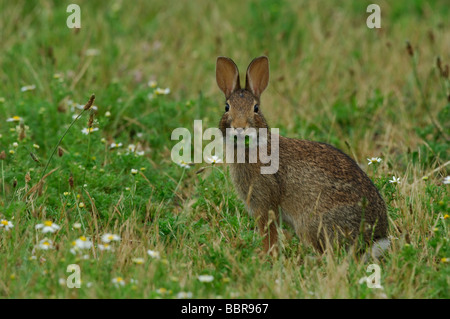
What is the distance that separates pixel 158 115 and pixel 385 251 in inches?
109

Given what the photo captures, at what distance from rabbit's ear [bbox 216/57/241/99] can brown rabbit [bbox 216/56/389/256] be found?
11 mm

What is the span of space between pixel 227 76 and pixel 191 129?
137 cm

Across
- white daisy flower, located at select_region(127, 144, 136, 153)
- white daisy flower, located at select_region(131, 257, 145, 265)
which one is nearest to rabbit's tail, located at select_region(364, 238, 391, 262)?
white daisy flower, located at select_region(131, 257, 145, 265)

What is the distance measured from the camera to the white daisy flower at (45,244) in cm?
421

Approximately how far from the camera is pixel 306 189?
195 inches

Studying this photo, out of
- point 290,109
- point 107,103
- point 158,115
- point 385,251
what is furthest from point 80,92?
point 385,251

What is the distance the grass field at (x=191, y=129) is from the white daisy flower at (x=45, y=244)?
0.06 feet

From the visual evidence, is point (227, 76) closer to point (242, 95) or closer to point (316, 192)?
point (242, 95)

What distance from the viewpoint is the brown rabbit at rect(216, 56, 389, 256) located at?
4809 millimetres

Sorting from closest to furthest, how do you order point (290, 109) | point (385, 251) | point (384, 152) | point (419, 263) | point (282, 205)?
point (419, 263) → point (385, 251) → point (282, 205) → point (384, 152) → point (290, 109)

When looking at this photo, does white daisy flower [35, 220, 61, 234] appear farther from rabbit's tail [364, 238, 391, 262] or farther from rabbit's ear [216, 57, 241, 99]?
rabbit's tail [364, 238, 391, 262]

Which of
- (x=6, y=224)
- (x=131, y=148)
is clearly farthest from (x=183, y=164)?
(x=6, y=224)

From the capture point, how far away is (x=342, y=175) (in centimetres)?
491

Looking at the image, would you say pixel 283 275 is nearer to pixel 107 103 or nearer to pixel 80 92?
pixel 107 103
